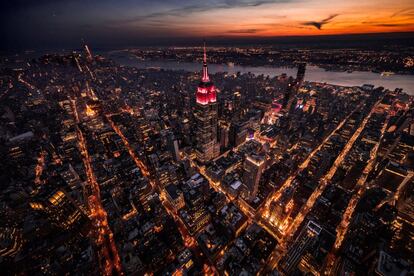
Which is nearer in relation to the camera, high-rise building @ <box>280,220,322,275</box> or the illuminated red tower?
high-rise building @ <box>280,220,322,275</box>

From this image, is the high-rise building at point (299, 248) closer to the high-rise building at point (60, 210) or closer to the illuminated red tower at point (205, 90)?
the illuminated red tower at point (205, 90)

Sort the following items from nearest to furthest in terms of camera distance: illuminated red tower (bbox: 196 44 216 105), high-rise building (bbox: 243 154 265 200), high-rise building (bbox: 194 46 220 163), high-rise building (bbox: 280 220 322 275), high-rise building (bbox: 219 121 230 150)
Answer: high-rise building (bbox: 280 220 322 275)
high-rise building (bbox: 243 154 265 200)
illuminated red tower (bbox: 196 44 216 105)
high-rise building (bbox: 194 46 220 163)
high-rise building (bbox: 219 121 230 150)

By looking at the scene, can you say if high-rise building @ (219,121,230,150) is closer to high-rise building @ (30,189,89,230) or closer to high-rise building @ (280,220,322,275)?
high-rise building @ (280,220,322,275)

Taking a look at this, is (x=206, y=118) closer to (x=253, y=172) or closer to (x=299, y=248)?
(x=253, y=172)

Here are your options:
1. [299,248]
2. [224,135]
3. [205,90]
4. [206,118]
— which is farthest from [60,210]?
[224,135]

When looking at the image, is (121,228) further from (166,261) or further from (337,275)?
(337,275)

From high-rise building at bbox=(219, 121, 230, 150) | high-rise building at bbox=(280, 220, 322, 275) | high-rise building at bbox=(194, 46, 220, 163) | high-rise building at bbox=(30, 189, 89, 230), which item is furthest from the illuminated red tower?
high-rise building at bbox=(30, 189, 89, 230)

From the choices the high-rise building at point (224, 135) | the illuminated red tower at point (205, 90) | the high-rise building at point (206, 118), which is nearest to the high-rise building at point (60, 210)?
the high-rise building at point (206, 118)
